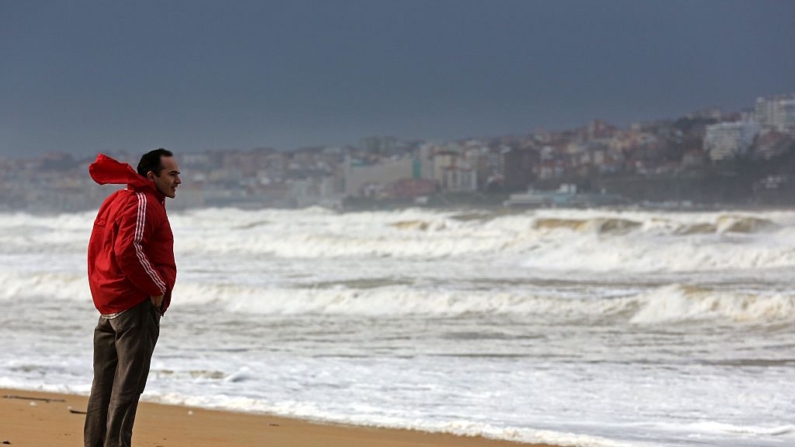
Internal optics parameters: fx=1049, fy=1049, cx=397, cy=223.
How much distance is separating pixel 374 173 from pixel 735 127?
25132 millimetres

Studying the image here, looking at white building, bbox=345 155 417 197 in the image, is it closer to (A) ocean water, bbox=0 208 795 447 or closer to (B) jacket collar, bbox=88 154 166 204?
(A) ocean water, bbox=0 208 795 447

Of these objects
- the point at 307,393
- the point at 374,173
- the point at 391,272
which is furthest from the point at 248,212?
the point at 307,393

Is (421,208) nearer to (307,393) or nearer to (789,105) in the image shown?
(789,105)

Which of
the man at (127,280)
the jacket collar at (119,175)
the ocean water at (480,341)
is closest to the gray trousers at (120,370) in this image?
the man at (127,280)

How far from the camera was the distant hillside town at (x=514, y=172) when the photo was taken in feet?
209

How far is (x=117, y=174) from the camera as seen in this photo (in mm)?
3721

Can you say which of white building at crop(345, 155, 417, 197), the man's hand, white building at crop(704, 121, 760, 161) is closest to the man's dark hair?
the man's hand

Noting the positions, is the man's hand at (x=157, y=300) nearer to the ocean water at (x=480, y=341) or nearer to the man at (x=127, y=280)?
the man at (x=127, y=280)

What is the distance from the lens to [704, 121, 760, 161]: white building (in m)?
68.8

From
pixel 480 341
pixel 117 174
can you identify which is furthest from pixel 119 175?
pixel 480 341

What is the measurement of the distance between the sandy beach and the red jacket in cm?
150

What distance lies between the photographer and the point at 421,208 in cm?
5809

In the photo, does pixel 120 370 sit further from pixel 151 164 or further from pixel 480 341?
pixel 480 341

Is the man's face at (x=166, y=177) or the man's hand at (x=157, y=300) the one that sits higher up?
the man's face at (x=166, y=177)
